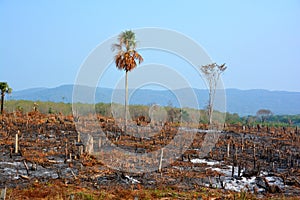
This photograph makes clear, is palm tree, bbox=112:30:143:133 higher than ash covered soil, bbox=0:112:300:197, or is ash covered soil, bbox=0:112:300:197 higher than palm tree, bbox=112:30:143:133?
palm tree, bbox=112:30:143:133

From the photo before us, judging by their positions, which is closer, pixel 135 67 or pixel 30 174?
pixel 30 174

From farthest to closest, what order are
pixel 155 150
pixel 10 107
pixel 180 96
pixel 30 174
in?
pixel 10 107, pixel 180 96, pixel 155 150, pixel 30 174

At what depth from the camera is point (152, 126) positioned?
3359 centimetres

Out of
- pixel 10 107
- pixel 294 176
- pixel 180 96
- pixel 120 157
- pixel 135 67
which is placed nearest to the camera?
pixel 294 176

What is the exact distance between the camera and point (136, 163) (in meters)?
18.4

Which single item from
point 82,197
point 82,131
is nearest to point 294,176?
point 82,197

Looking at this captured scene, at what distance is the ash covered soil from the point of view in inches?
551

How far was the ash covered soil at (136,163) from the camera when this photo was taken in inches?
551

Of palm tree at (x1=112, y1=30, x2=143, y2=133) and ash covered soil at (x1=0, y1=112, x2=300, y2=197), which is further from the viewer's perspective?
palm tree at (x1=112, y1=30, x2=143, y2=133)

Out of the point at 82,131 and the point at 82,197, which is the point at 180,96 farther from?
the point at 82,197

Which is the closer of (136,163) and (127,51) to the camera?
(136,163)

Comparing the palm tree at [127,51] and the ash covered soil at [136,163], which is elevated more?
the palm tree at [127,51]

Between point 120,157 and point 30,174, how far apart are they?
19.3 ft

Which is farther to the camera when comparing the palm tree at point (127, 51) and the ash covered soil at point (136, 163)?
the palm tree at point (127, 51)
